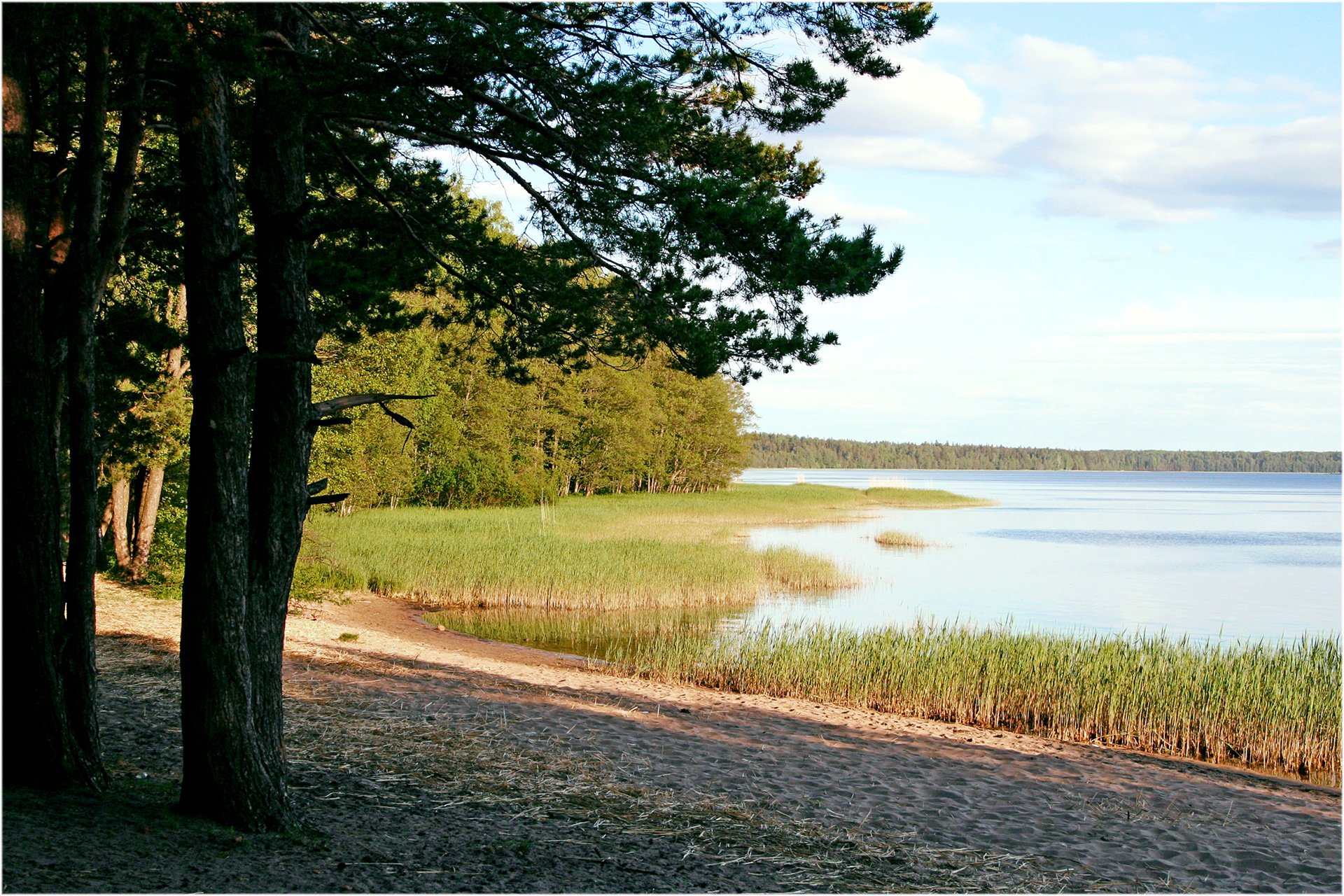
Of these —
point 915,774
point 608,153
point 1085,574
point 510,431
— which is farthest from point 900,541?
point 608,153

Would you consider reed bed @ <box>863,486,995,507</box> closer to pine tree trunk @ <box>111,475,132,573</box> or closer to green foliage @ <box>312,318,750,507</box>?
green foliage @ <box>312,318,750,507</box>

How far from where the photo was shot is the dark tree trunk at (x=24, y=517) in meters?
5.16

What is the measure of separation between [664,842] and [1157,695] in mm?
7063

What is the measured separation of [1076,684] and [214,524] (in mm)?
9172

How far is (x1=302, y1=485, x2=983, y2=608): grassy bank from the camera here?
18.7 meters

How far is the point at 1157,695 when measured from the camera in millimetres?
10531

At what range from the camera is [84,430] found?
541cm

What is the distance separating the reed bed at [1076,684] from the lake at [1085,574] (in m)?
1.44

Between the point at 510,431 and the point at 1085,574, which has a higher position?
the point at 510,431

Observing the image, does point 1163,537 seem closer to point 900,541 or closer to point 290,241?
point 900,541

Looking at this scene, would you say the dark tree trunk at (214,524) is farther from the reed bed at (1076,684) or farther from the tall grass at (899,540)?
the tall grass at (899,540)

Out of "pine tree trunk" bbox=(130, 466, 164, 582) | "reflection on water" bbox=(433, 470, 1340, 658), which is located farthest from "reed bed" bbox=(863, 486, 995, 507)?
"pine tree trunk" bbox=(130, 466, 164, 582)

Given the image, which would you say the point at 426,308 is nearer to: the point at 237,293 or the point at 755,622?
the point at 237,293

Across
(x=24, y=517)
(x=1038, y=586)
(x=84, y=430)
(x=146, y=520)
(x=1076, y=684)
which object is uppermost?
(x=84, y=430)
